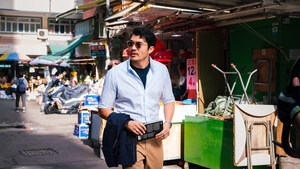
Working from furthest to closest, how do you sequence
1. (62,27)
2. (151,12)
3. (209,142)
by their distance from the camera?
(62,27)
(151,12)
(209,142)

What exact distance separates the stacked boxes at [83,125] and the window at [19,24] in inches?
1211

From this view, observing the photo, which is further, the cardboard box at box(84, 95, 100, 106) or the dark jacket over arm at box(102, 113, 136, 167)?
the cardboard box at box(84, 95, 100, 106)

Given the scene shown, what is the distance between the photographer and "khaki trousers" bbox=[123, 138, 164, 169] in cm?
355

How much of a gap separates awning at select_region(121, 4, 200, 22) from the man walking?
3.48 m

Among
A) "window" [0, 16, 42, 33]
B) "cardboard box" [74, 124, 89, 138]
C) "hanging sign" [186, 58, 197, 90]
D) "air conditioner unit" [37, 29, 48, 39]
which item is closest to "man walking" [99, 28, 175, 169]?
"hanging sign" [186, 58, 197, 90]

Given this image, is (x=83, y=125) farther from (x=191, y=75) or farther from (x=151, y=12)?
(x=151, y=12)

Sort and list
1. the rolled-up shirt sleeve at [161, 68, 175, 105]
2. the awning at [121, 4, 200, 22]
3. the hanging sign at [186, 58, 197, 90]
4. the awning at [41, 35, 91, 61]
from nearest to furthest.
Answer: the rolled-up shirt sleeve at [161, 68, 175, 105] → the awning at [121, 4, 200, 22] → the hanging sign at [186, 58, 197, 90] → the awning at [41, 35, 91, 61]

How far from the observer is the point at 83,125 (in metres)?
11.1

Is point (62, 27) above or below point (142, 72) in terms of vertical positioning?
above

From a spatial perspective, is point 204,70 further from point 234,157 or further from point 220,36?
point 234,157

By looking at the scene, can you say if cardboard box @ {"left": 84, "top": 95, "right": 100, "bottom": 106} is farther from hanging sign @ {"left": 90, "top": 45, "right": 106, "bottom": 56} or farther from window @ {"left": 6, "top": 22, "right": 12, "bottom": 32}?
window @ {"left": 6, "top": 22, "right": 12, "bottom": 32}

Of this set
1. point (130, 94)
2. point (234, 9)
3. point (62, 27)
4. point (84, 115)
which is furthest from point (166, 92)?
point (62, 27)

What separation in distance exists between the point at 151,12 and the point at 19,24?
35045mm

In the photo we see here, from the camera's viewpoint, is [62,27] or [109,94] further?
[62,27]
